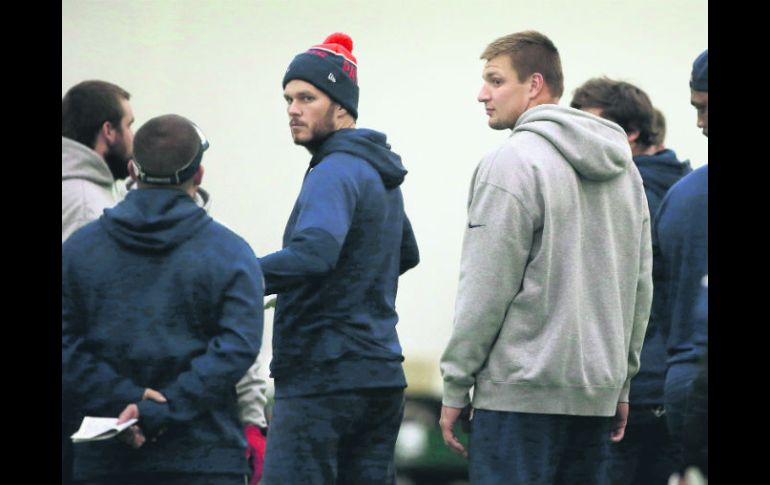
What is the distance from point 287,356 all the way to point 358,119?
0.89 metres

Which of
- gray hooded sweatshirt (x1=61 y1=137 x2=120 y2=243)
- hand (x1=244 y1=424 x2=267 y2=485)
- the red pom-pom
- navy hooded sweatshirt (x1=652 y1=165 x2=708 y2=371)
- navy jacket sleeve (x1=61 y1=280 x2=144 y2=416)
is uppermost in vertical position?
the red pom-pom

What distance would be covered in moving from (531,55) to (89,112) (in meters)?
1.44

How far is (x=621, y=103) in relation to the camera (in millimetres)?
4191

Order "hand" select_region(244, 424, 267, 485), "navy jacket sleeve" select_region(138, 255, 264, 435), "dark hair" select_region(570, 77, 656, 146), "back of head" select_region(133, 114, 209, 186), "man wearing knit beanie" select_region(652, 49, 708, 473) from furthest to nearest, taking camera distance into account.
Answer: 1. "dark hair" select_region(570, 77, 656, 146)
2. "hand" select_region(244, 424, 267, 485)
3. "man wearing knit beanie" select_region(652, 49, 708, 473)
4. "back of head" select_region(133, 114, 209, 186)
5. "navy jacket sleeve" select_region(138, 255, 264, 435)

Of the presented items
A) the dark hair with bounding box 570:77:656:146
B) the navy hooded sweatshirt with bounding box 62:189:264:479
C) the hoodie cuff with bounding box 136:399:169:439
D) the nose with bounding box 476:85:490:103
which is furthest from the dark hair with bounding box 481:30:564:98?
the hoodie cuff with bounding box 136:399:169:439

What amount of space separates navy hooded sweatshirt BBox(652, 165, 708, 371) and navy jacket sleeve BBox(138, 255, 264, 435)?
1328 millimetres

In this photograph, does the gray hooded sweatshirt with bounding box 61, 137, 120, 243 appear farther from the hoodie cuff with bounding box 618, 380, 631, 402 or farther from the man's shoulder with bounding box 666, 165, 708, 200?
the man's shoulder with bounding box 666, 165, 708, 200

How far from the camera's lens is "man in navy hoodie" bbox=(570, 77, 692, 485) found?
3.97 metres

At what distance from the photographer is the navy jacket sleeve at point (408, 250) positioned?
377 centimetres

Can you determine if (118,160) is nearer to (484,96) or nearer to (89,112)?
(89,112)

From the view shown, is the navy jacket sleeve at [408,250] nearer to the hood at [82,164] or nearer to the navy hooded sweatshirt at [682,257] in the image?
the navy hooded sweatshirt at [682,257]
